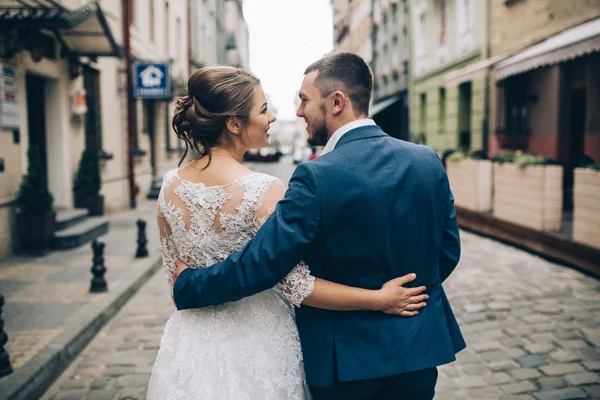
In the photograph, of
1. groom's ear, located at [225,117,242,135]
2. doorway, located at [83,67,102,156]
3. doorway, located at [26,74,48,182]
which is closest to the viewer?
groom's ear, located at [225,117,242,135]

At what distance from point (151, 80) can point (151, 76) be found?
11cm

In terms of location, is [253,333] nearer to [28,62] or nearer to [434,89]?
[28,62]

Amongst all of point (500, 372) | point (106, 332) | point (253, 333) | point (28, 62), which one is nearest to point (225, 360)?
point (253, 333)

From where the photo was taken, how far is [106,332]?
5.56 metres

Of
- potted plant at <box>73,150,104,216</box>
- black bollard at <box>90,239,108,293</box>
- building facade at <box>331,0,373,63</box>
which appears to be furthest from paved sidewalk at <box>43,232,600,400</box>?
building facade at <box>331,0,373,63</box>

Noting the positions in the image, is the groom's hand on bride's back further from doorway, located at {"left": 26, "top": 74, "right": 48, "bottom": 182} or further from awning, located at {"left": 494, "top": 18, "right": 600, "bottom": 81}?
doorway, located at {"left": 26, "top": 74, "right": 48, "bottom": 182}

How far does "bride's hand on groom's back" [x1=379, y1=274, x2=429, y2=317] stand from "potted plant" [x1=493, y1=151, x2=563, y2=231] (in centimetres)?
685

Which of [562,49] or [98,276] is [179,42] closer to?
[562,49]

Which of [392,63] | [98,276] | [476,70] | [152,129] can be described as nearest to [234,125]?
[98,276]

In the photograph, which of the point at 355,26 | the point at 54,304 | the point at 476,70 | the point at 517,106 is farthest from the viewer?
the point at 355,26

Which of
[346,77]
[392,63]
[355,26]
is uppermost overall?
[355,26]

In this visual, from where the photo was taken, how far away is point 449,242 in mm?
2246

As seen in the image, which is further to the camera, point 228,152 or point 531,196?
point 531,196

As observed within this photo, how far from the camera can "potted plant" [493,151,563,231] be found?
817 centimetres
